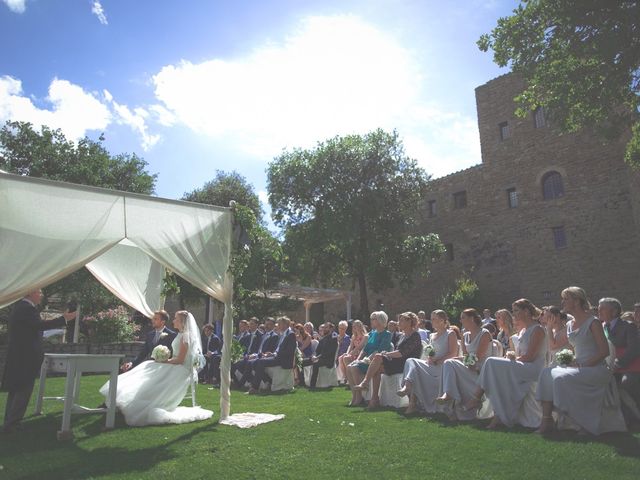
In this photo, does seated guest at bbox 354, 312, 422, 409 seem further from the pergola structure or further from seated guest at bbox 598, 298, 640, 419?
the pergola structure

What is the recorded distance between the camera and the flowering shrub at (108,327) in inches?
624

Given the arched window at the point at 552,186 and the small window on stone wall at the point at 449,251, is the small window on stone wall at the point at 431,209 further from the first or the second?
the arched window at the point at 552,186

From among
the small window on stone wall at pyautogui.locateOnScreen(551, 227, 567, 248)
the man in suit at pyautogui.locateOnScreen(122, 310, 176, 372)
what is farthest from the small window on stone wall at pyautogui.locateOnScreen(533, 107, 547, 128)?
the man in suit at pyautogui.locateOnScreen(122, 310, 176, 372)

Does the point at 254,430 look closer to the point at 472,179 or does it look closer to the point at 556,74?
the point at 556,74

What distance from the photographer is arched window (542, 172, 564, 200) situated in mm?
22688

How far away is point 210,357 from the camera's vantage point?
1272cm

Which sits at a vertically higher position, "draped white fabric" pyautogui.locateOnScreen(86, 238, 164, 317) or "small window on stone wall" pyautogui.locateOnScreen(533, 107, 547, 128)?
"small window on stone wall" pyautogui.locateOnScreen(533, 107, 547, 128)

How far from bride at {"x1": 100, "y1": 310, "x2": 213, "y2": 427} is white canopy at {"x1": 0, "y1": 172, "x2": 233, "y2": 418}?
863 millimetres

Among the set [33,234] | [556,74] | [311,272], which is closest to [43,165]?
[311,272]

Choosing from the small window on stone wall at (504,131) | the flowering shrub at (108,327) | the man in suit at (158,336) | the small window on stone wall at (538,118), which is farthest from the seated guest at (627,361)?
the small window on stone wall at (504,131)

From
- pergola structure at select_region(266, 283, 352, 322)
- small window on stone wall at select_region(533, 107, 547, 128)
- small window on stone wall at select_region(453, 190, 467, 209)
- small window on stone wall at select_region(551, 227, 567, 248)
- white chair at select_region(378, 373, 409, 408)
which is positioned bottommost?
white chair at select_region(378, 373, 409, 408)

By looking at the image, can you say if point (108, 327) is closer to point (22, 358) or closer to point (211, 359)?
point (211, 359)

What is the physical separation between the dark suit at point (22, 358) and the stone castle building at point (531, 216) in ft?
66.4

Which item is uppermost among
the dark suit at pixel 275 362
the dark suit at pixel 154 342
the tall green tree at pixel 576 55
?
the tall green tree at pixel 576 55
